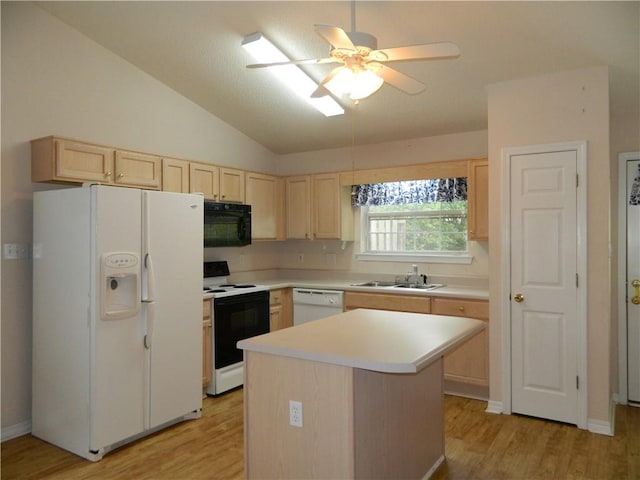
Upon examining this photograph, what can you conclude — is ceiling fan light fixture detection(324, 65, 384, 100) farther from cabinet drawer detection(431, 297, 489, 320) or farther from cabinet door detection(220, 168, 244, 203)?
cabinet door detection(220, 168, 244, 203)

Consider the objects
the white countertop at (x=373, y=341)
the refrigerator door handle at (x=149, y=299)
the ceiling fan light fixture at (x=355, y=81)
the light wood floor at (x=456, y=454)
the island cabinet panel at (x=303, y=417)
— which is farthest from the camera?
the refrigerator door handle at (x=149, y=299)

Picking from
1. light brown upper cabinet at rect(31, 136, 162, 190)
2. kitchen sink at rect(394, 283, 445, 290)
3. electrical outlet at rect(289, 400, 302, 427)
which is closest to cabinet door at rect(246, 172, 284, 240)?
light brown upper cabinet at rect(31, 136, 162, 190)

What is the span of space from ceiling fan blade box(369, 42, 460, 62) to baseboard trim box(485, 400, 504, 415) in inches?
104

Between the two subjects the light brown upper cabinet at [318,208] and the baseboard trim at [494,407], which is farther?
the light brown upper cabinet at [318,208]

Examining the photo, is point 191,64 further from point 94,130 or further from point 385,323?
point 385,323

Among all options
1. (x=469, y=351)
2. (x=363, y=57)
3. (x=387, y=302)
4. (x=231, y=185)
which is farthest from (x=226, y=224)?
(x=363, y=57)

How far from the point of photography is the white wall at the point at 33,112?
325 centimetres

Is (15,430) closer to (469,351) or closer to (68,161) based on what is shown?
(68,161)

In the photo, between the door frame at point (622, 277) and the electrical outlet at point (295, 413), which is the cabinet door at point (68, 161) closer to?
the electrical outlet at point (295, 413)

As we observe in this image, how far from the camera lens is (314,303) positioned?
183 inches

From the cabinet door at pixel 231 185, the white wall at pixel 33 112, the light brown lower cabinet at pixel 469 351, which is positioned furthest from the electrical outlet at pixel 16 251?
the light brown lower cabinet at pixel 469 351

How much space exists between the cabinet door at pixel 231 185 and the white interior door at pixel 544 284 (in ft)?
8.20

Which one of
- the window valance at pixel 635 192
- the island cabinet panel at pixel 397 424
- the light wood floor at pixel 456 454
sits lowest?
the light wood floor at pixel 456 454

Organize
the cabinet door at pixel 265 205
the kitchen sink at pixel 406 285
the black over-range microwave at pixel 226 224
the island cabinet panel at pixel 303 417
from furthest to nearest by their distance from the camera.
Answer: the cabinet door at pixel 265 205
the kitchen sink at pixel 406 285
the black over-range microwave at pixel 226 224
the island cabinet panel at pixel 303 417
